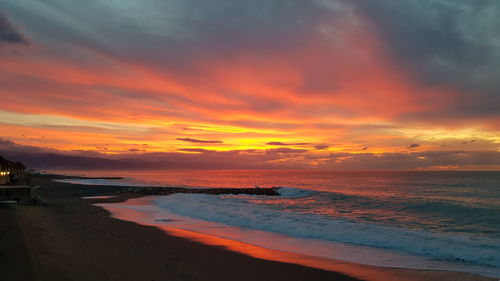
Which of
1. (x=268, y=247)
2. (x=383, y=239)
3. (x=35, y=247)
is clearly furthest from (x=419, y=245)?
(x=35, y=247)

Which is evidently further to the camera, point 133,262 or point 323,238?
point 323,238

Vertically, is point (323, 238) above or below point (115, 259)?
below

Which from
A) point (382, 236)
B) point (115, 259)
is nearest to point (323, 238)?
point (382, 236)

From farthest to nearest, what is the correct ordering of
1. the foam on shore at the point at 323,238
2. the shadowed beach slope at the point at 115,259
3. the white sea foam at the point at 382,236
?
the white sea foam at the point at 382,236, the foam on shore at the point at 323,238, the shadowed beach slope at the point at 115,259

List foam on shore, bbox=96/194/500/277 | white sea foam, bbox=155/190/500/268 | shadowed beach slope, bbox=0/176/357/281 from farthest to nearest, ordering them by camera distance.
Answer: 1. white sea foam, bbox=155/190/500/268
2. foam on shore, bbox=96/194/500/277
3. shadowed beach slope, bbox=0/176/357/281

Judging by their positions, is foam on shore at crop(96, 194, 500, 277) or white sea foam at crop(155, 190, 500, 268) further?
white sea foam at crop(155, 190, 500, 268)

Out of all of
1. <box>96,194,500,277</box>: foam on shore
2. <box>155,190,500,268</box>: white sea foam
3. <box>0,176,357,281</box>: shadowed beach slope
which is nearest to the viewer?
<box>0,176,357,281</box>: shadowed beach slope

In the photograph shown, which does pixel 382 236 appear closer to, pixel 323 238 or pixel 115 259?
pixel 323 238

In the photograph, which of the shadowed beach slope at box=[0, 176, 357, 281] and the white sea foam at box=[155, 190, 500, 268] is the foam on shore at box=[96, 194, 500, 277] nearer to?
the white sea foam at box=[155, 190, 500, 268]

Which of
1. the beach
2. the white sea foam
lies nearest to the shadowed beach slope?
the beach

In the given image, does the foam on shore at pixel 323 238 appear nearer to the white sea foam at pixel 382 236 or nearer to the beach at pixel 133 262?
the white sea foam at pixel 382 236

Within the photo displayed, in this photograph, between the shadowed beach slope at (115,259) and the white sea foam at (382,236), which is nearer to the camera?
the shadowed beach slope at (115,259)

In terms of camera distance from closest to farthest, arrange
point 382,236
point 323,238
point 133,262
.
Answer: point 133,262 → point 382,236 → point 323,238

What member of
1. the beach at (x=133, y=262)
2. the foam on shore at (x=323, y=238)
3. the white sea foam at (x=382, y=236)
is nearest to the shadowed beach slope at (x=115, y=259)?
the beach at (x=133, y=262)
